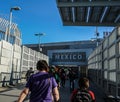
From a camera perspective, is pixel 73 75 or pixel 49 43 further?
pixel 49 43

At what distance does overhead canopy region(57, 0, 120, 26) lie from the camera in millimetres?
11953

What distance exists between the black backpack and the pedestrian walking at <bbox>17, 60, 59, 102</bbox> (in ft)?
1.16

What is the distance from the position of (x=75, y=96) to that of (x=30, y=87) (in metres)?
0.77

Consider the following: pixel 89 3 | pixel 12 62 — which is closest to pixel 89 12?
pixel 89 3

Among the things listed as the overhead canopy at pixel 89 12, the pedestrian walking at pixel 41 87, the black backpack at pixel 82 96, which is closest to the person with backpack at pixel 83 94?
the black backpack at pixel 82 96

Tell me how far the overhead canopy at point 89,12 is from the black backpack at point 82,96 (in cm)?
690

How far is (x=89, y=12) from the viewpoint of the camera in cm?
1309

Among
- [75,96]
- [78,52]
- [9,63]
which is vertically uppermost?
[78,52]

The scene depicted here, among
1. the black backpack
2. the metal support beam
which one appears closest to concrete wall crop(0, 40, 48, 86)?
the metal support beam

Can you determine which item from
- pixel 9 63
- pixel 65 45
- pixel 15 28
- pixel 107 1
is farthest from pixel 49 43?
pixel 107 1

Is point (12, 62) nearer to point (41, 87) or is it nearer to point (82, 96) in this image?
point (41, 87)

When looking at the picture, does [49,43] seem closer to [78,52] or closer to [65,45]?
[65,45]

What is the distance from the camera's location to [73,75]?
2159 centimetres

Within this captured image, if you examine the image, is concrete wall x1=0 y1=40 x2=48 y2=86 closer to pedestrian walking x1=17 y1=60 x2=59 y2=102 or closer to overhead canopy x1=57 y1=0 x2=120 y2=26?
overhead canopy x1=57 y1=0 x2=120 y2=26
